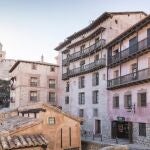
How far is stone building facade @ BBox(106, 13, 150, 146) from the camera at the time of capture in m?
27.4

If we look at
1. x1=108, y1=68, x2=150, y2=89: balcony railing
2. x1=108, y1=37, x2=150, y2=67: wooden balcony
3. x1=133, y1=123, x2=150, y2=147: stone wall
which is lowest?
x1=133, y1=123, x2=150, y2=147: stone wall

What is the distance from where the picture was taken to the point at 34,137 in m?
18.9

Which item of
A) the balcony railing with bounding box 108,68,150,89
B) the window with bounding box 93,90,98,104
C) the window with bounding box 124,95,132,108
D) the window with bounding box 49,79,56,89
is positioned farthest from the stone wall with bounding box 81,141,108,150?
the window with bounding box 49,79,56,89

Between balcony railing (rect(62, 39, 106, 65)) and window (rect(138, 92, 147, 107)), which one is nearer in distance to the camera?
window (rect(138, 92, 147, 107))

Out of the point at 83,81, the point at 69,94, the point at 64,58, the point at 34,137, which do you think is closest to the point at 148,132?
the point at 34,137

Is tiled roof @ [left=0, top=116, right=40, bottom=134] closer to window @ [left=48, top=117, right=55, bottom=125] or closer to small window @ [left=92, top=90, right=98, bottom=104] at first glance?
window @ [left=48, top=117, right=55, bottom=125]

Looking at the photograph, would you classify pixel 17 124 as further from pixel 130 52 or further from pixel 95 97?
pixel 95 97

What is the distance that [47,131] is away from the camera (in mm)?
20359

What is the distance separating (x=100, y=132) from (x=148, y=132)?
11258mm

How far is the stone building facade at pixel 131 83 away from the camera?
2739cm

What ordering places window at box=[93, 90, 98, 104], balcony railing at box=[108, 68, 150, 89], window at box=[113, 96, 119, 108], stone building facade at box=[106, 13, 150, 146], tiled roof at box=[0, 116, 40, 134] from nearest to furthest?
tiled roof at box=[0, 116, 40, 134], balcony railing at box=[108, 68, 150, 89], stone building facade at box=[106, 13, 150, 146], window at box=[113, 96, 119, 108], window at box=[93, 90, 98, 104]

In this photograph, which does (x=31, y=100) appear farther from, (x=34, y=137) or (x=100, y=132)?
(x=34, y=137)

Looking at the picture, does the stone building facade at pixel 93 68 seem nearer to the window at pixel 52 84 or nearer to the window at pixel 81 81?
the window at pixel 81 81

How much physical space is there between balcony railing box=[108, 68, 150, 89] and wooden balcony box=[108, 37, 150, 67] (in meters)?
2.04
